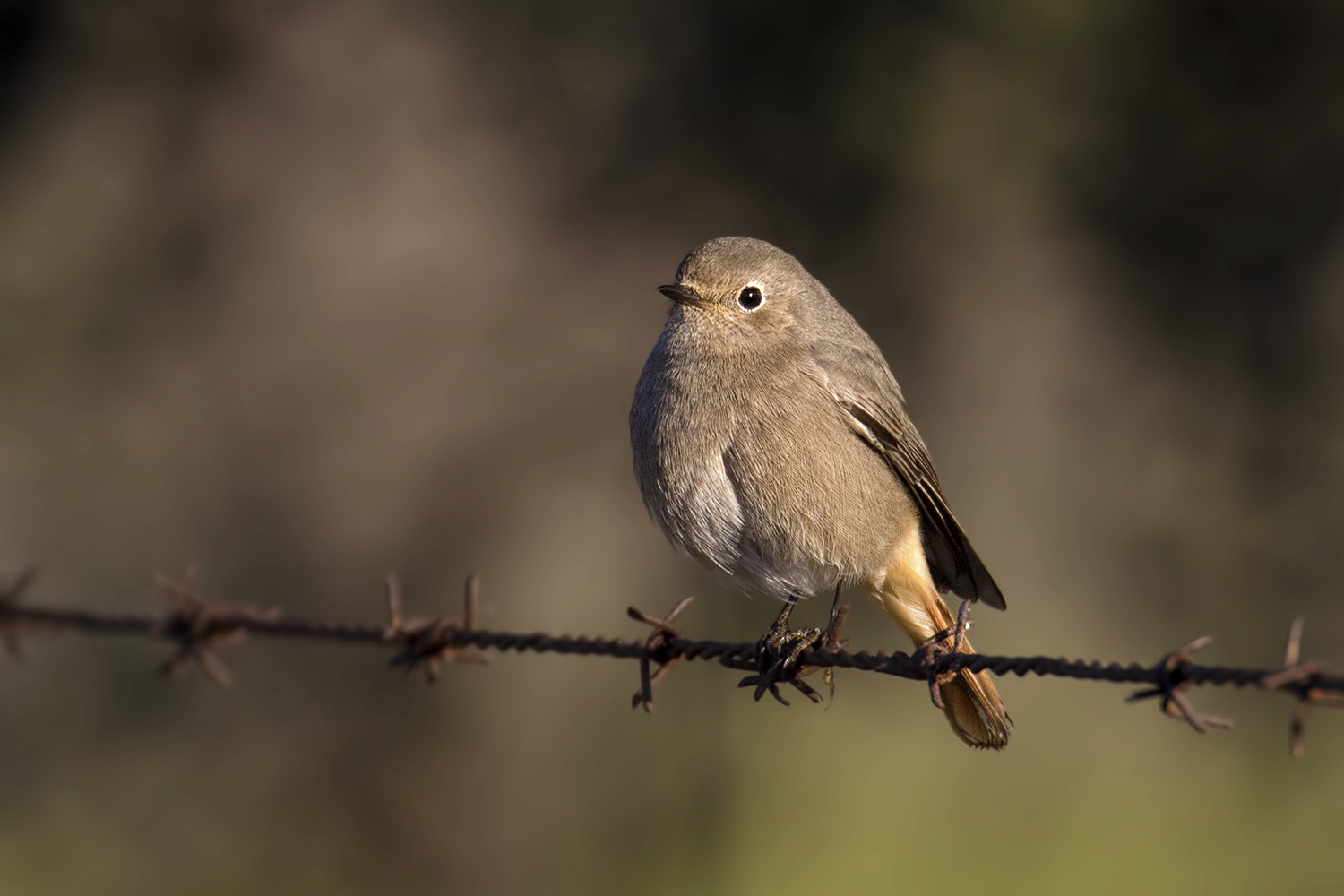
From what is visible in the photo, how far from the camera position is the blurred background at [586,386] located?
7832 millimetres

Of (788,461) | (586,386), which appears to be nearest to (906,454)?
(788,461)

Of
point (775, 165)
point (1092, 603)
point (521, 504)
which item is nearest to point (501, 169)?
point (775, 165)

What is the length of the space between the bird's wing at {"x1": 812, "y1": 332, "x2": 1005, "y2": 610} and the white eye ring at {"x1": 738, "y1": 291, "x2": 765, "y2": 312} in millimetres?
213

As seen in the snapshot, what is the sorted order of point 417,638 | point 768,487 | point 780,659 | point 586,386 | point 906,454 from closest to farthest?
1. point 417,638
2. point 780,659
3. point 768,487
4. point 906,454
5. point 586,386

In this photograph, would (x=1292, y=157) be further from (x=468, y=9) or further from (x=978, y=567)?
(x=978, y=567)

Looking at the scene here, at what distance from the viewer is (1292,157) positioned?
34.4 feet

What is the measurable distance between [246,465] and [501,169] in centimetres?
295

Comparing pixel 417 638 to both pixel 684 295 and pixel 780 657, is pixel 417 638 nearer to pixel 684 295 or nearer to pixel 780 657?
pixel 780 657

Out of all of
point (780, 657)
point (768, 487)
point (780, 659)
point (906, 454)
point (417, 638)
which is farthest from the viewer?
point (906, 454)

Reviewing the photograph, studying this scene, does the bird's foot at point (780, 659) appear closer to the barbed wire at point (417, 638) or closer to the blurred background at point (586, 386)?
the barbed wire at point (417, 638)

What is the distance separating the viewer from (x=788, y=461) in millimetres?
4031

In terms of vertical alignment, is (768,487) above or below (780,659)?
above

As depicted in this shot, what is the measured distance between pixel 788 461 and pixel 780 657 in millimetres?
551

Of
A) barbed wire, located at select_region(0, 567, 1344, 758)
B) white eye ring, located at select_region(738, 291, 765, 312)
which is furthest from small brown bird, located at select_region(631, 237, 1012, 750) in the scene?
barbed wire, located at select_region(0, 567, 1344, 758)
